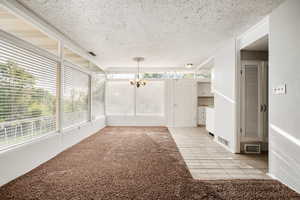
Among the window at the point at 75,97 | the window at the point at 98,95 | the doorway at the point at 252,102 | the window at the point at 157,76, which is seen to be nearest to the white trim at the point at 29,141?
the window at the point at 75,97

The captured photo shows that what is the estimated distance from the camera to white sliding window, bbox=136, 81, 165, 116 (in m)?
7.81

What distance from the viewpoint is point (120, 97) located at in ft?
25.8

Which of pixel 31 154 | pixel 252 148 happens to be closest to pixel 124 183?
pixel 31 154

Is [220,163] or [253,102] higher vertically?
[253,102]

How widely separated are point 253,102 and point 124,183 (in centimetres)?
316

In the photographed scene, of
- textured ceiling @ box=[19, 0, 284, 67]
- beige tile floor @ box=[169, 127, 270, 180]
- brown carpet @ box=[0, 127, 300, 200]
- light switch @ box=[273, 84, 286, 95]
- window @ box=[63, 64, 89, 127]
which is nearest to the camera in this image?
brown carpet @ box=[0, 127, 300, 200]

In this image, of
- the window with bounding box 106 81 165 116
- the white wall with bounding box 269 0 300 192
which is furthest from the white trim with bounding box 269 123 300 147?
the window with bounding box 106 81 165 116

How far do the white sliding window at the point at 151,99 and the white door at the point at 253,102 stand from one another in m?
4.29

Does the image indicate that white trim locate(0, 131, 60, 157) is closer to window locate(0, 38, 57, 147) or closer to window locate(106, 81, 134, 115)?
window locate(0, 38, 57, 147)

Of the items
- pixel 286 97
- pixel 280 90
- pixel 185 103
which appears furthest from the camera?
pixel 185 103

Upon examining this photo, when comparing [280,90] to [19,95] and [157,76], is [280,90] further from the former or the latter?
[157,76]

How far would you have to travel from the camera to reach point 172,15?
2.85 meters

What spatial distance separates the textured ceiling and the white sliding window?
3.21 m

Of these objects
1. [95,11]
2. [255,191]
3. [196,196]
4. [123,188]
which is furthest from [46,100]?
[255,191]
